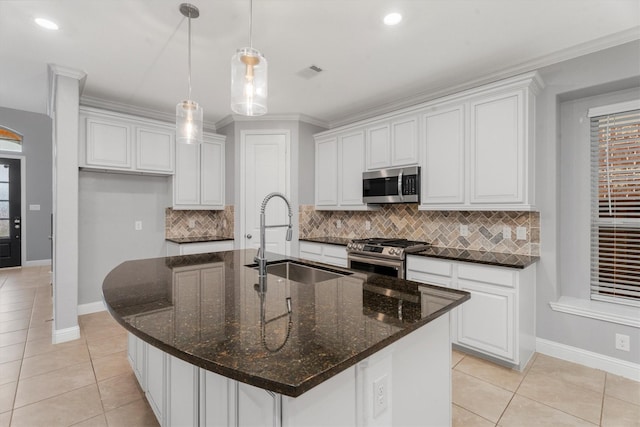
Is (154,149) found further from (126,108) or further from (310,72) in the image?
(310,72)

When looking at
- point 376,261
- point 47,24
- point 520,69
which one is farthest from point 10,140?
point 520,69

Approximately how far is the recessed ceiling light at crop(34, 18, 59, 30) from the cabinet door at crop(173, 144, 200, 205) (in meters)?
1.87

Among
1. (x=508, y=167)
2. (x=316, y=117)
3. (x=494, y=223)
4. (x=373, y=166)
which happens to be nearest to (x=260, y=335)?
(x=508, y=167)

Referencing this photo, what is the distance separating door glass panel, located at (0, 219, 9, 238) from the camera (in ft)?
19.5

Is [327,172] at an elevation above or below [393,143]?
below

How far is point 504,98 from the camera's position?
2670mm

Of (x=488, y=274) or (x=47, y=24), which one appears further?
(x=488, y=274)

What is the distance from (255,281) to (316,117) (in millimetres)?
3268

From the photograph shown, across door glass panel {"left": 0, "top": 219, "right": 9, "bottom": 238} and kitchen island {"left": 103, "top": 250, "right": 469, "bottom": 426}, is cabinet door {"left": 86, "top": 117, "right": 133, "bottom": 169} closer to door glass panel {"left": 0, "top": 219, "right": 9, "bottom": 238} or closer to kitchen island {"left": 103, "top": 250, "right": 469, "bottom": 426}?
kitchen island {"left": 103, "top": 250, "right": 469, "bottom": 426}

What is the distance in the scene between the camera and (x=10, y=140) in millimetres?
5922

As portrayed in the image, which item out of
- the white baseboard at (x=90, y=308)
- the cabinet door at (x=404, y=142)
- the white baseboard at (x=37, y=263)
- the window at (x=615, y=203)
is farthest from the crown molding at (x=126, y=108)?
the window at (x=615, y=203)

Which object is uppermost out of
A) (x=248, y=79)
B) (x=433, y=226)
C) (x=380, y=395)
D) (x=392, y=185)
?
(x=248, y=79)

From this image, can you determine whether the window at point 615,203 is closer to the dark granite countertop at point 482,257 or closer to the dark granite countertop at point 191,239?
the dark granite countertop at point 482,257

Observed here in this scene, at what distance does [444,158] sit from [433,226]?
80 centimetres
